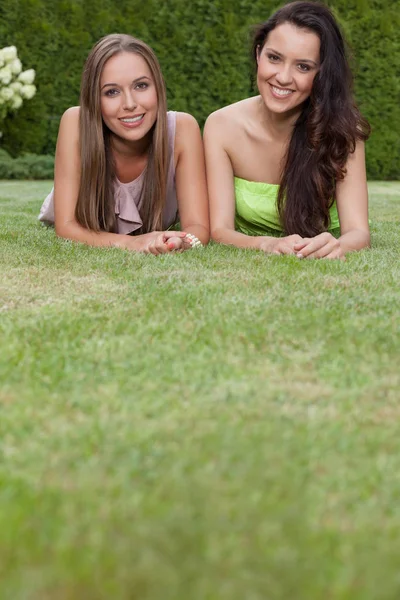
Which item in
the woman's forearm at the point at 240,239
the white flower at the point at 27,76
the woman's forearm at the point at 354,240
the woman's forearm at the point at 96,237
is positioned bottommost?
the woman's forearm at the point at 354,240

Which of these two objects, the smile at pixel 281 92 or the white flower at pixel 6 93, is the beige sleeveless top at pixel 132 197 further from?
the white flower at pixel 6 93

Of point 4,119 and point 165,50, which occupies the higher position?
point 165,50

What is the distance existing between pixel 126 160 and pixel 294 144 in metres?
0.92

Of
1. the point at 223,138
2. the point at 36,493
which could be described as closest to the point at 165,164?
the point at 223,138

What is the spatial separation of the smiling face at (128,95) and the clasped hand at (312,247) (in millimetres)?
995

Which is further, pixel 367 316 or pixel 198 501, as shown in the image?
pixel 367 316

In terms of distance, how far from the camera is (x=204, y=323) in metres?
2.17

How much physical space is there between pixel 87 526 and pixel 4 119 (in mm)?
11847

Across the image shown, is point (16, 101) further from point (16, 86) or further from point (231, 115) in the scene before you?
point (231, 115)

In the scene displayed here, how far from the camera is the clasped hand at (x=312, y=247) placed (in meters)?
3.42

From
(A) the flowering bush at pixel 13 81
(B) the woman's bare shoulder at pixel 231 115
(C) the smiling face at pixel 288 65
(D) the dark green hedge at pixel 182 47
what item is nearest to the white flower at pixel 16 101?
(A) the flowering bush at pixel 13 81

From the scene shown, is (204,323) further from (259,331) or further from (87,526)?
(87,526)

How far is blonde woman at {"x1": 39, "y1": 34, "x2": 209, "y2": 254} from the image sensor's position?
388 centimetres

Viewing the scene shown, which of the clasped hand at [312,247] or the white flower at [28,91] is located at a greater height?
the white flower at [28,91]
